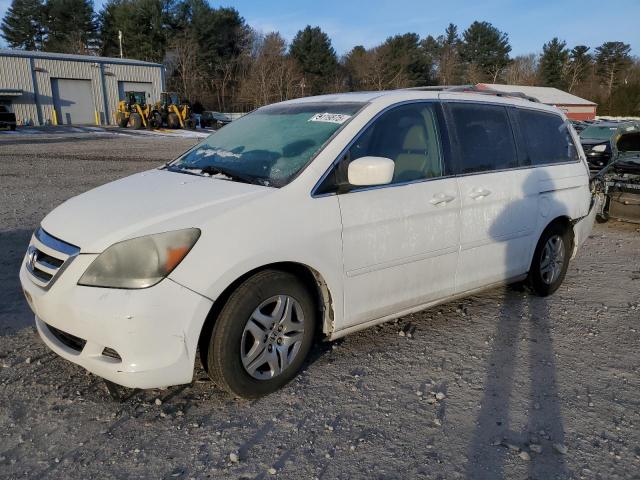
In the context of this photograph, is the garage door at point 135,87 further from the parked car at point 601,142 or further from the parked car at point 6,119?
the parked car at point 601,142

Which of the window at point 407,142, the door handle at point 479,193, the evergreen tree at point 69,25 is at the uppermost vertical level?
the evergreen tree at point 69,25

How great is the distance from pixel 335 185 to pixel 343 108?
711mm

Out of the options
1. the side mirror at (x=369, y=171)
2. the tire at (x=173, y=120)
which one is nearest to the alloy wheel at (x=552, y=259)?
the side mirror at (x=369, y=171)

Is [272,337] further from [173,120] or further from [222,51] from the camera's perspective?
[222,51]

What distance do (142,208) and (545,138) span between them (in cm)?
360

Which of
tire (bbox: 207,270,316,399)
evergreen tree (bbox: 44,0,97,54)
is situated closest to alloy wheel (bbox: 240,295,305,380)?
tire (bbox: 207,270,316,399)

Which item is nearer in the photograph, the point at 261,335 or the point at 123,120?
the point at 261,335

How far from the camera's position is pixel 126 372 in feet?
8.89

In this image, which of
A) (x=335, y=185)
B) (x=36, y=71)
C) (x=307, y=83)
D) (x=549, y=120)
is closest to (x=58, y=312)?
(x=335, y=185)

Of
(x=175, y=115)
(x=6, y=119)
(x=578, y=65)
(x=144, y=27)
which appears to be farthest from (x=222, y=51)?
(x=578, y=65)

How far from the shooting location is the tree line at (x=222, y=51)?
5634 centimetres

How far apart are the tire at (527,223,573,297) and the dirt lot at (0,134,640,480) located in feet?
1.19

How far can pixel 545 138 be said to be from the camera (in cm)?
480

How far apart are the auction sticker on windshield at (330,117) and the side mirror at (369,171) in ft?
1.43
